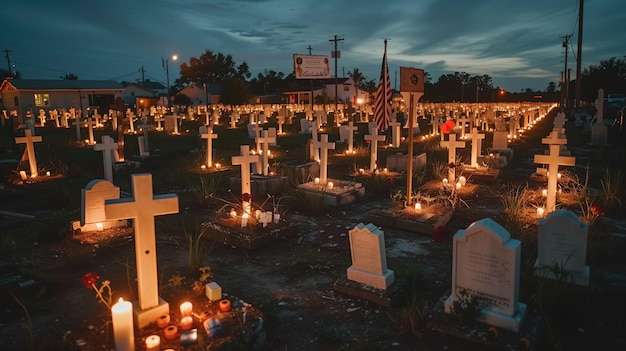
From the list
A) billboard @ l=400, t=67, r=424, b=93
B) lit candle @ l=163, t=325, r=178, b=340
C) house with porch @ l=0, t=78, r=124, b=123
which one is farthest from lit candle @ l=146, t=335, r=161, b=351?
house with porch @ l=0, t=78, r=124, b=123

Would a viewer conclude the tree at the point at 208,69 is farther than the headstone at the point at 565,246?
Yes

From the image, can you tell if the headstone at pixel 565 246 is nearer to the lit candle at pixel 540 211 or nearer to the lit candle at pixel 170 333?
the lit candle at pixel 540 211

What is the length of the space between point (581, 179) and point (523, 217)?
202 inches

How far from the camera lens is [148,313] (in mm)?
4359

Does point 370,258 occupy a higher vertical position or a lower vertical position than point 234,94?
lower

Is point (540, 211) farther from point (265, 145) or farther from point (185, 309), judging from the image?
point (265, 145)

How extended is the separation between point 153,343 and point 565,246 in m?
4.79

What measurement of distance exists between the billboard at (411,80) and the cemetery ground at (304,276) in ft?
8.63

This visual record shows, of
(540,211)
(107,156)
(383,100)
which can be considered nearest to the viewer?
(540,211)

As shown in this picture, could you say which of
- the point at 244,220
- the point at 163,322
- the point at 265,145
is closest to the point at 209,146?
the point at 265,145

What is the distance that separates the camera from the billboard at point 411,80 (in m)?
7.93

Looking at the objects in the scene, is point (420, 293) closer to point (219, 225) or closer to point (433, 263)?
point (433, 263)

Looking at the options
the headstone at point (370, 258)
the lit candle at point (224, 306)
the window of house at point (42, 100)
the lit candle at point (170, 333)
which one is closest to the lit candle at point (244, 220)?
the headstone at point (370, 258)

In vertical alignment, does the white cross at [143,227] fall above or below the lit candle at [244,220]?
above
